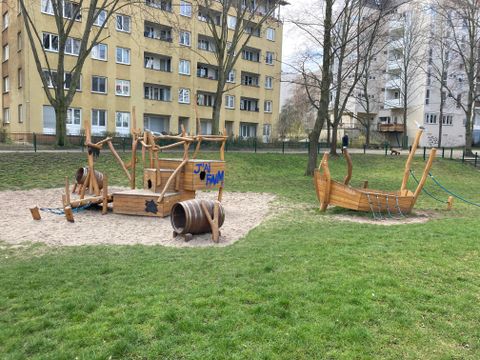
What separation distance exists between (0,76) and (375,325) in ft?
150

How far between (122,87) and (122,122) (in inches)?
124

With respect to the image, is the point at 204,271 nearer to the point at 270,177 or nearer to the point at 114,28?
the point at 270,177

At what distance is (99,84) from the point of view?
3919 cm

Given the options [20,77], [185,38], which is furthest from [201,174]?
[185,38]

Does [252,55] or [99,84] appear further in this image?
[252,55]

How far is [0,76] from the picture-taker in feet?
138

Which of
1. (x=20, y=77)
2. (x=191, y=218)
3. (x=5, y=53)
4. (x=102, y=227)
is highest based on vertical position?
(x=5, y=53)

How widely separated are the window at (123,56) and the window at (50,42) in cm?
567

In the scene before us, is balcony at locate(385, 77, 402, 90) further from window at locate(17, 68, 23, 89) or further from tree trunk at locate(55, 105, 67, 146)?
tree trunk at locate(55, 105, 67, 146)

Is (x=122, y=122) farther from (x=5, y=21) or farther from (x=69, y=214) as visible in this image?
(x=69, y=214)

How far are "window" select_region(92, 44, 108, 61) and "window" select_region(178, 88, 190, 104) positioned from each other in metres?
8.78

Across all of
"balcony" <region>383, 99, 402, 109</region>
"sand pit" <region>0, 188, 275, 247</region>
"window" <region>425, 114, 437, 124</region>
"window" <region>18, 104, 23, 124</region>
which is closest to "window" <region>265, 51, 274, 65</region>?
"balcony" <region>383, 99, 402, 109</region>

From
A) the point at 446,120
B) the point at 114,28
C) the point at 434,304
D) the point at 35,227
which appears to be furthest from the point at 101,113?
the point at 446,120

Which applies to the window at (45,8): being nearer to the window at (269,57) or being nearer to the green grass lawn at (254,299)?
the window at (269,57)
